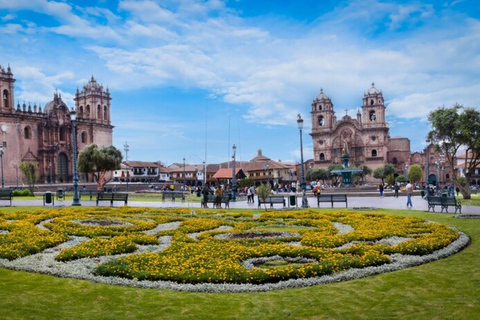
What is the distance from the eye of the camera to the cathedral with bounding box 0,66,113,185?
75.6 metres

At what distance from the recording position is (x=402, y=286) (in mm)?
8594

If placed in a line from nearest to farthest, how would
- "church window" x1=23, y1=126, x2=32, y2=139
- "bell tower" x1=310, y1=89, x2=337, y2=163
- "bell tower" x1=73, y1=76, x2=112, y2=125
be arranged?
1. "church window" x1=23, y1=126, x2=32, y2=139
2. "bell tower" x1=73, y1=76, x2=112, y2=125
3. "bell tower" x1=310, y1=89, x2=337, y2=163

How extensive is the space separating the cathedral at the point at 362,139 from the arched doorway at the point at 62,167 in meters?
62.5

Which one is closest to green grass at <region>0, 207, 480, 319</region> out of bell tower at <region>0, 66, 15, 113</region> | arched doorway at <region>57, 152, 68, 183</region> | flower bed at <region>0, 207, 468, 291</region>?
flower bed at <region>0, 207, 468, 291</region>

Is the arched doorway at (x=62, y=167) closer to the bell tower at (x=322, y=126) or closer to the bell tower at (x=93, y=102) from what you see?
the bell tower at (x=93, y=102)

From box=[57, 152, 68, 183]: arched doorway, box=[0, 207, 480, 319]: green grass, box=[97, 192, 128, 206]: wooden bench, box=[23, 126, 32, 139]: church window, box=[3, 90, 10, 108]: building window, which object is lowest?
box=[0, 207, 480, 319]: green grass

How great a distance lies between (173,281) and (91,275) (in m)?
1.79

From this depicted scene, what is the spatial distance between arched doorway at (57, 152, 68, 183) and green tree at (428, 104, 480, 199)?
217 ft

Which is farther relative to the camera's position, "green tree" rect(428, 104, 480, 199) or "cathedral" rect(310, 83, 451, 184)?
"cathedral" rect(310, 83, 451, 184)

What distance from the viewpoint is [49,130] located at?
83.2 m

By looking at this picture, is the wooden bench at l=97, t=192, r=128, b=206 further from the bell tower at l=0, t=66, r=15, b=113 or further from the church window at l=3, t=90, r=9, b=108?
the church window at l=3, t=90, r=9, b=108

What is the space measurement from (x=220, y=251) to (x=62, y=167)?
263 ft

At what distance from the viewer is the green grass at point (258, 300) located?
276 inches

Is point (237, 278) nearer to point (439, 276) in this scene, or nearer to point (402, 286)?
point (402, 286)
